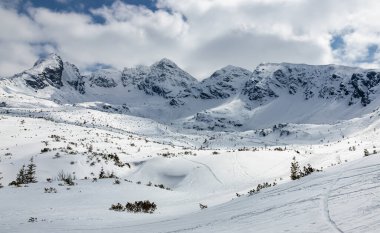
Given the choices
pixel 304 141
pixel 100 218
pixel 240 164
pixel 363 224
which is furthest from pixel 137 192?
pixel 304 141

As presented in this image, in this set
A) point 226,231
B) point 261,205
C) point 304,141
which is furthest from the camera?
point 304,141

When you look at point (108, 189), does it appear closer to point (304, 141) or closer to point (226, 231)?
point (226, 231)

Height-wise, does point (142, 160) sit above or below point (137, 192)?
above

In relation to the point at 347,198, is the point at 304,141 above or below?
A: above

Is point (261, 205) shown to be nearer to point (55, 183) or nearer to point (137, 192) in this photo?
point (137, 192)

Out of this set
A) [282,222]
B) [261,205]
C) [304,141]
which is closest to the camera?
[282,222]

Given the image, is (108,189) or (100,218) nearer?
(100,218)

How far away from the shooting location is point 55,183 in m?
19.4

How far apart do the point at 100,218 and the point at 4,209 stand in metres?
3.34

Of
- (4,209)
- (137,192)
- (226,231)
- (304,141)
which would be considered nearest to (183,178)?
(137,192)

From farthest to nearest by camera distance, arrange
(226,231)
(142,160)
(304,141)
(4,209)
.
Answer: (304,141)
(142,160)
(4,209)
(226,231)

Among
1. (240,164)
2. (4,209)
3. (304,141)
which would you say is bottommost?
(4,209)

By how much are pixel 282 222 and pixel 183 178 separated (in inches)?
858

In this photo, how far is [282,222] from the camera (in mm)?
7426
